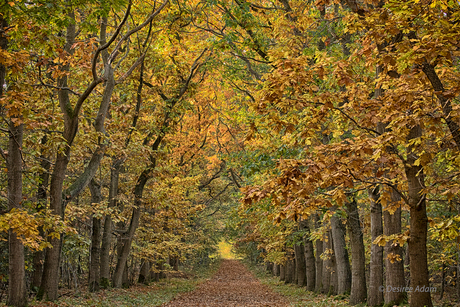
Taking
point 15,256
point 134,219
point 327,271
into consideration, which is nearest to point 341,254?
point 327,271

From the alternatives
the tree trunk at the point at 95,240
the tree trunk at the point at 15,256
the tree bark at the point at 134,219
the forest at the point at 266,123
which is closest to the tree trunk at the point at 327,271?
the forest at the point at 266,123

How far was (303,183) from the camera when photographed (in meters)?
6.09

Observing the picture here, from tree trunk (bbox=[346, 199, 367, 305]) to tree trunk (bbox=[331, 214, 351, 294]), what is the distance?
0.49 m

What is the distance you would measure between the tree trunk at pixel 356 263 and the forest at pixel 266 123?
60mm

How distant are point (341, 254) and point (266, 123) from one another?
8988mm

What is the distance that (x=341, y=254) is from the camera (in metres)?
14.9

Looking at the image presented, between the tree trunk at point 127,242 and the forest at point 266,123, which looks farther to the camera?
the tree trunk at point 127,242

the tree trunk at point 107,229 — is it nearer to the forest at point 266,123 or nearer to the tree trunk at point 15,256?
the forest at point 266,123

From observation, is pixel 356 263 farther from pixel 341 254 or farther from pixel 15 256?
pixel 15 256

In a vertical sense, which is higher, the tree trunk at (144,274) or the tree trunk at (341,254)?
the tree trunk at (341,254)

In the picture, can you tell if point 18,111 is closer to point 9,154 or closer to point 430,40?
point 9,154

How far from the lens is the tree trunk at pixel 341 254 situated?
1475 cm

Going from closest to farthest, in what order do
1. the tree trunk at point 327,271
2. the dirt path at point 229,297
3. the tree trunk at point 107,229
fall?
the tree trunk at point 107,229 → the dirt path at point 229,297 → the tree trunk at point 327,271

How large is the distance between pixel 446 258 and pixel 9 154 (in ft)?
50.1
